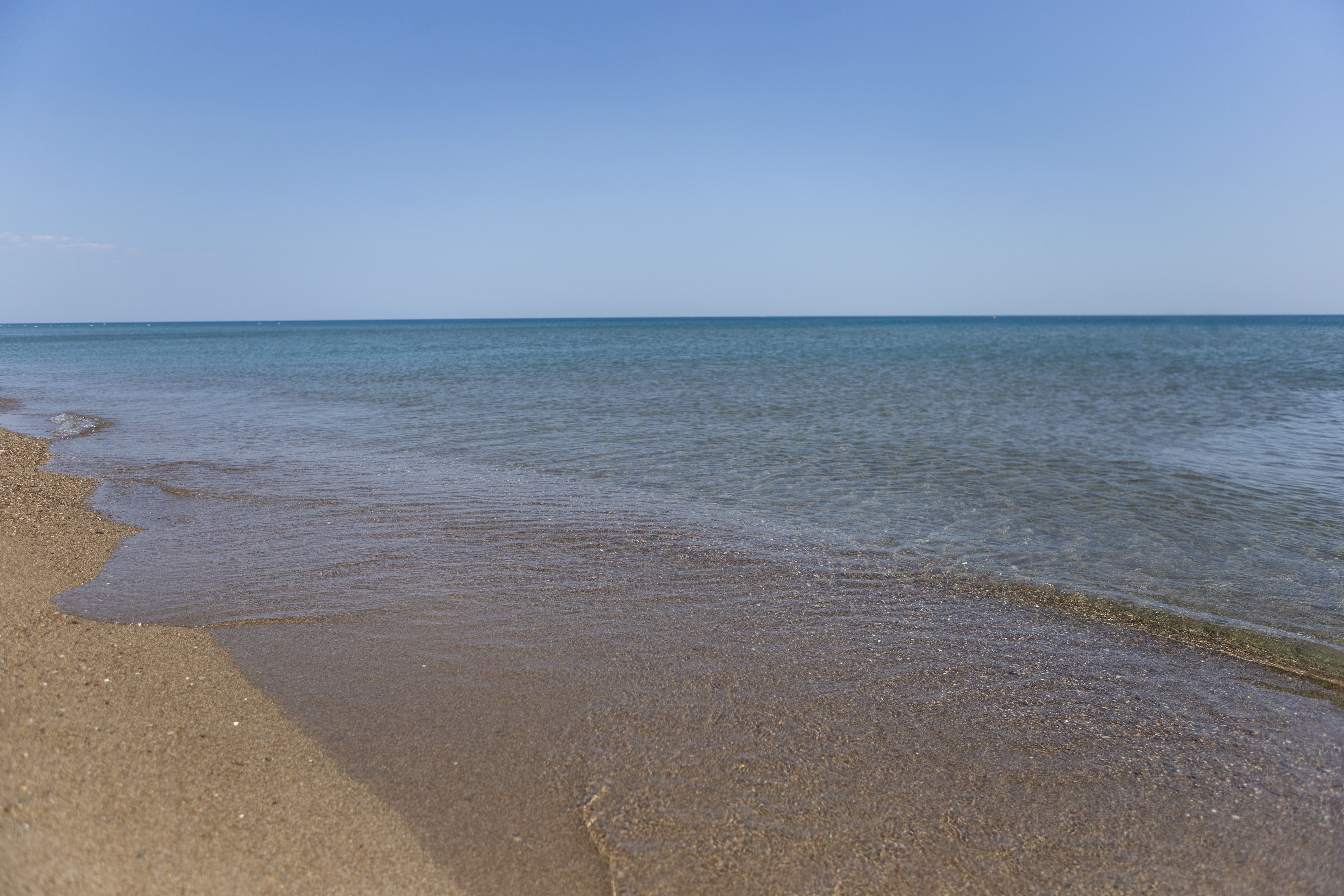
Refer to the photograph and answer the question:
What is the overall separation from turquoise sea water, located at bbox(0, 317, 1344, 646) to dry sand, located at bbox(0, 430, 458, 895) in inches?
43.2

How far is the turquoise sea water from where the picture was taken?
737 centimetres

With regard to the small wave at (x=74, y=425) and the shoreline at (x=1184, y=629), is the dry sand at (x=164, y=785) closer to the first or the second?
the shoreline at (x=1184, y=629)

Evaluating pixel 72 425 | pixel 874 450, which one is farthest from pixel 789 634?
pixel 72 425

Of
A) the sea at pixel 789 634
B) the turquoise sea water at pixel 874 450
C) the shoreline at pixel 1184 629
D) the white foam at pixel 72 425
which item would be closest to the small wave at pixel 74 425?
the white foam at pixel 72 425

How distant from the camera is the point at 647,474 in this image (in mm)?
10938

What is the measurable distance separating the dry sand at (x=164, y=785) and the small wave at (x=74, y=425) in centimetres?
1238

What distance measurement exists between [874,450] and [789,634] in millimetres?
7834

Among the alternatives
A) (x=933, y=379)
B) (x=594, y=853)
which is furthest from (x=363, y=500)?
(x=933, y=379)

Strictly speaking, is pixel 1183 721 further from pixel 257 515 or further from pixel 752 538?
pixel 257 515

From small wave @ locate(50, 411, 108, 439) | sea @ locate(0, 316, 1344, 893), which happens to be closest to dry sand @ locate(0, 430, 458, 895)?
sea @ locate(0, 316, 1344, 893)

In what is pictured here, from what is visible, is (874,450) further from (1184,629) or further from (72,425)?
(72,425)

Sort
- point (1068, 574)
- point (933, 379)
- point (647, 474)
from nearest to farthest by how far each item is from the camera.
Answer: point (1068, 574)
point (647, 474)
point (933, 379)

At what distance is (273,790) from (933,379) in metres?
26.5

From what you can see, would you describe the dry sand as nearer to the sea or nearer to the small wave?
the sea
